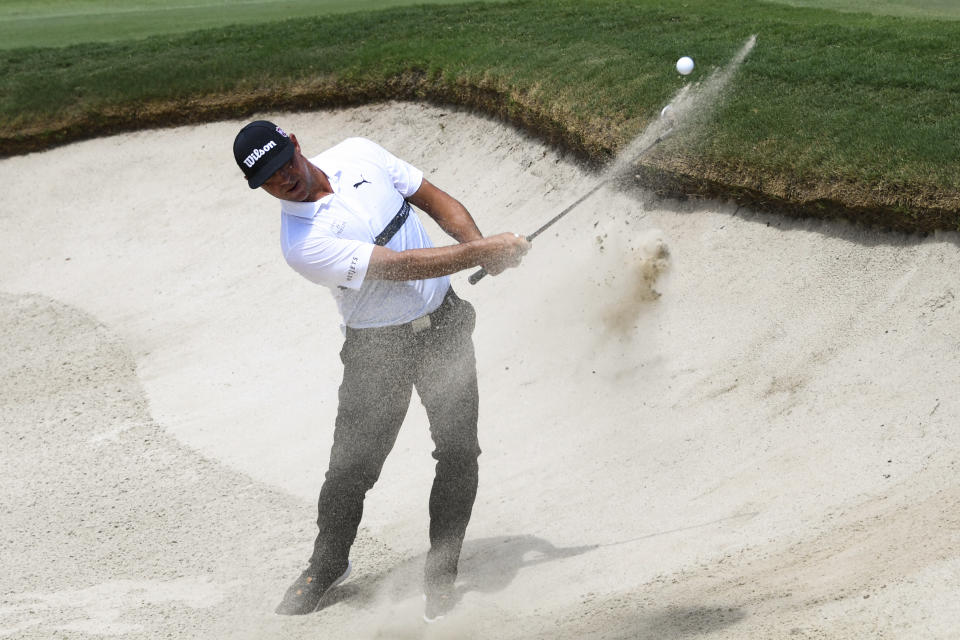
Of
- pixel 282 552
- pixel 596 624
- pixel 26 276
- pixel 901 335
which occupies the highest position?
pixel 901 335

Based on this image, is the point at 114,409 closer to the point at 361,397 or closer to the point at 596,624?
the point at 361,397

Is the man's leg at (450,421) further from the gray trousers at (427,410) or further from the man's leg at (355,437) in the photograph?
the man's leg at (355,437)

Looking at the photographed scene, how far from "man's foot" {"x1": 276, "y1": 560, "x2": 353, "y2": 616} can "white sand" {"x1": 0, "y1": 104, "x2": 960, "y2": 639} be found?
12 centimetres

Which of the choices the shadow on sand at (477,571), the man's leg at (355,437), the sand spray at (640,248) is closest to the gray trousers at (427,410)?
the man's leg at (355,437)

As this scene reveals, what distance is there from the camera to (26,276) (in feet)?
37.4

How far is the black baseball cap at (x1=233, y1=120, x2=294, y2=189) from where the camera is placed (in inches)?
177

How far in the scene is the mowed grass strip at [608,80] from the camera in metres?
6.75

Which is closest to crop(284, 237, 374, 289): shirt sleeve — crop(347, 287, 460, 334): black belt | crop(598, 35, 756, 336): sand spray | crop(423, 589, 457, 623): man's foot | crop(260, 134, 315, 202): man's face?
crop(260, 134, 315, 202): man's face

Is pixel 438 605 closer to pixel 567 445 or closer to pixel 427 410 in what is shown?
pixel 427 410

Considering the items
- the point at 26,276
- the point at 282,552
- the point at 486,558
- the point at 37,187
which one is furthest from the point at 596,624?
the point at 37,187

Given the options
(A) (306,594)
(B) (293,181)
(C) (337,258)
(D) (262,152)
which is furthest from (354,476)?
(D) (262,152)

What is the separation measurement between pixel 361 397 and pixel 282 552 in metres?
1.70

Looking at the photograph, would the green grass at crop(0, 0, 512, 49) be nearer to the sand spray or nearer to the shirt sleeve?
the sand spray

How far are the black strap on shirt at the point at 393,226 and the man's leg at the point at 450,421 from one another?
420 millimetres
